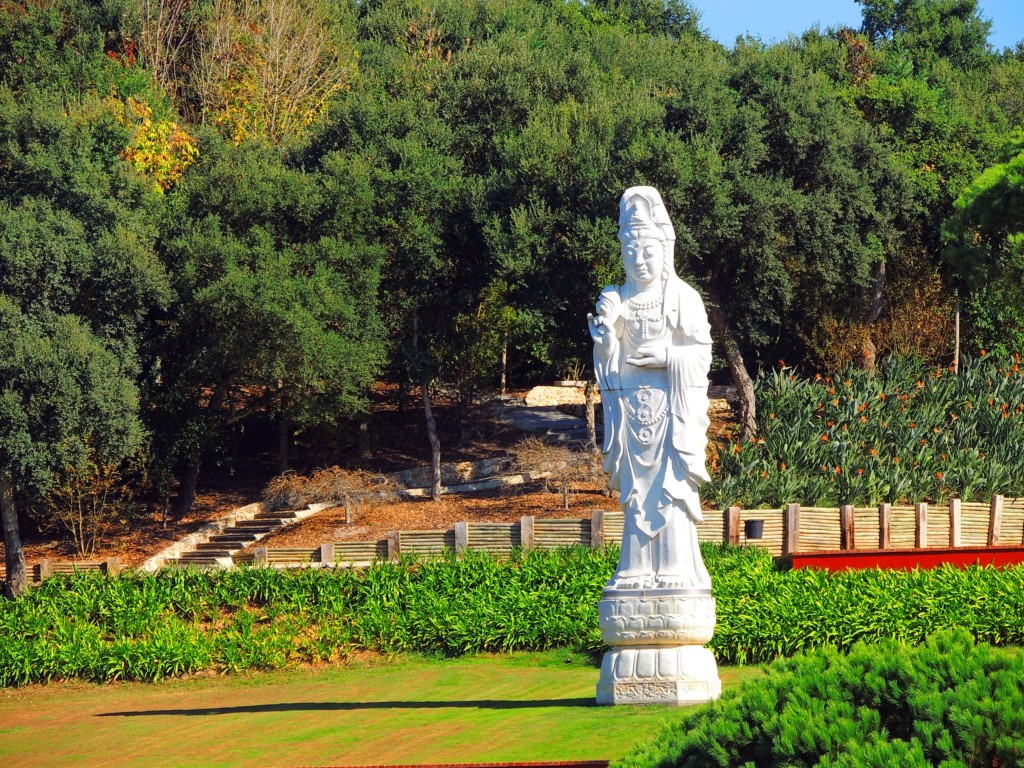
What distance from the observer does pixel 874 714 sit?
9797mm

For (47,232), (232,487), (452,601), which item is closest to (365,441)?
(232,487)

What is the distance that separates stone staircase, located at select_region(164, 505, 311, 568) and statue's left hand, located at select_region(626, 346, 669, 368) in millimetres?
12883

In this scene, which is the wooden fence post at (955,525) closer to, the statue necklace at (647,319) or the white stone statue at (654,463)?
the white stone statue at (654,463)

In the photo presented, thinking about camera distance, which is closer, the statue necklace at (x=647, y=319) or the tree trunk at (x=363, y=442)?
the statue necklace at (x=647, y=319)

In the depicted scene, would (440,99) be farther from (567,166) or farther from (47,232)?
(47,232)

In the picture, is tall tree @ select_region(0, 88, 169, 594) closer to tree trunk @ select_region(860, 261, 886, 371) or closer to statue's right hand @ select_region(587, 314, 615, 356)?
statue's right hand @ select_region(587, 314, 615, 356)

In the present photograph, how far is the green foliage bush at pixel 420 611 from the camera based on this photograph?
20.4 metres

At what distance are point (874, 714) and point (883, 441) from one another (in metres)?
22.2

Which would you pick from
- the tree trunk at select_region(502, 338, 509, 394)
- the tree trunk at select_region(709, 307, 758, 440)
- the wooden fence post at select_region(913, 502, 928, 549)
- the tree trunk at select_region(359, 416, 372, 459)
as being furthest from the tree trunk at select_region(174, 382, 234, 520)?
the wooden fence post at select_region(913, 502, 928, 549)

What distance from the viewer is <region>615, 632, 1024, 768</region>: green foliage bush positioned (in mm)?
9289

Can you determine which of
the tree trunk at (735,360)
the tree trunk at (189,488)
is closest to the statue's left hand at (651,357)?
the tree trunk at (735,360)

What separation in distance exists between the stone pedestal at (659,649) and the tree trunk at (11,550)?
14.6 meters

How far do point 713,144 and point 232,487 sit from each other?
14.1 meters

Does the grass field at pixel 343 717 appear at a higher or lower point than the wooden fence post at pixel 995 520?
lower
